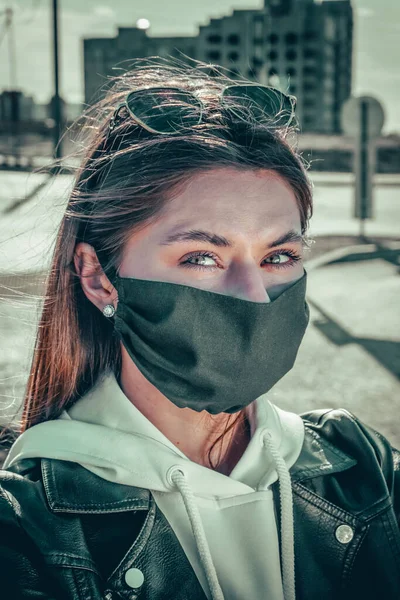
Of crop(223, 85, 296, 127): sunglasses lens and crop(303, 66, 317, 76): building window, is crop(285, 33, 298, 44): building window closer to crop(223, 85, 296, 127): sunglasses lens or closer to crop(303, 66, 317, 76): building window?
crop(303, 66, 317, 76): building window

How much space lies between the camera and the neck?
6.68 ft

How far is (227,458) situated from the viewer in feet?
6.84

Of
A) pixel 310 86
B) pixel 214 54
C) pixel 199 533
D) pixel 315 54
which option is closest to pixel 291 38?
pixel 315 54

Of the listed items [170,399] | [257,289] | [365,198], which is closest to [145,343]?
[170,399]

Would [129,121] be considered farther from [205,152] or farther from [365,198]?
[365,198]

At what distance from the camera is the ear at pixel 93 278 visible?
209cm

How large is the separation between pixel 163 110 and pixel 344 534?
1104 mm

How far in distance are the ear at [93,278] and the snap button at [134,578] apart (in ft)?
2.22

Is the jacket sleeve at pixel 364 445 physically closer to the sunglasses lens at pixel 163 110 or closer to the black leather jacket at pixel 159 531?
the black leather jacket at pixel 159 531

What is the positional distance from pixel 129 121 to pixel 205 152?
0.22 m

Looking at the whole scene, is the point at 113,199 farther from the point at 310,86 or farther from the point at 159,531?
the point at 310,86

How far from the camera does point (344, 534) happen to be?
191 centimetres

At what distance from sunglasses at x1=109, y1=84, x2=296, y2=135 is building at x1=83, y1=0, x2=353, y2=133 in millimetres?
114230

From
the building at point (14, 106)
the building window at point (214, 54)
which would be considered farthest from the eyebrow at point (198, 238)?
the building window at point (214, 54)
